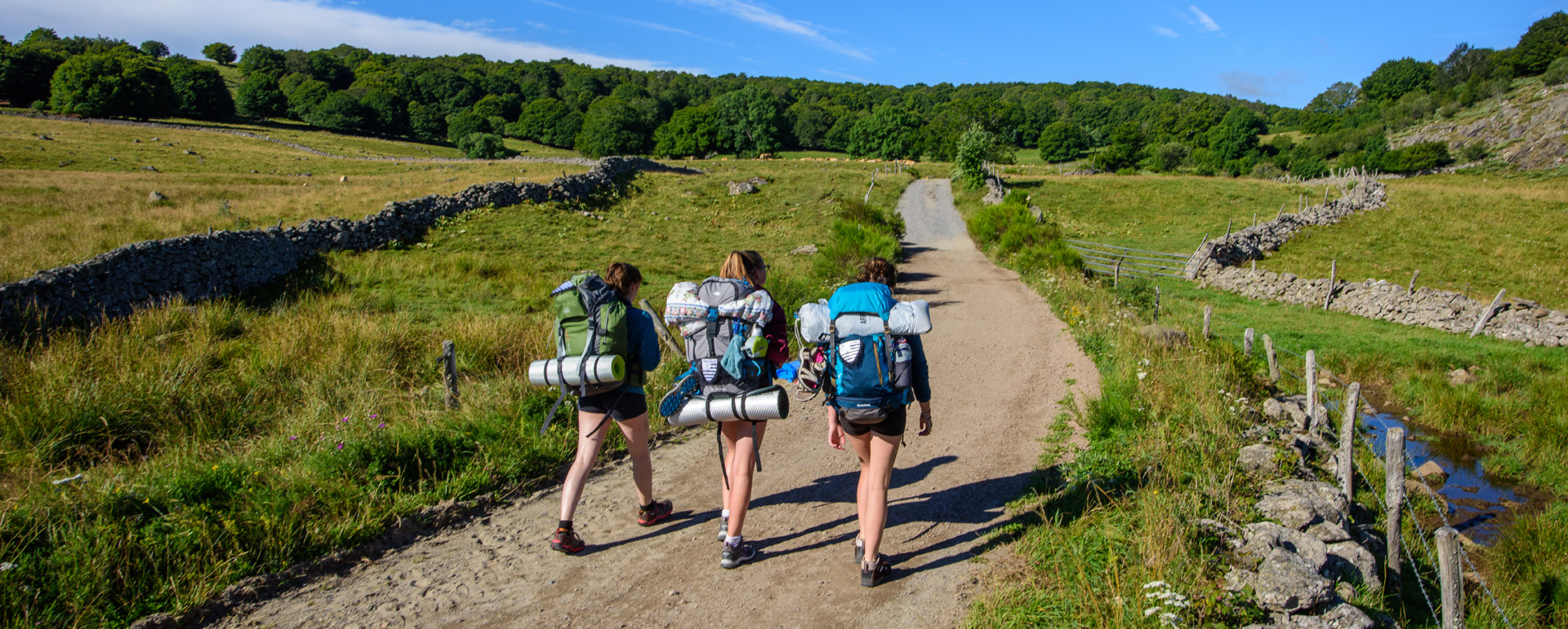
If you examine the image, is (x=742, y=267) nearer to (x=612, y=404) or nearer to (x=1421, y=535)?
(x=612, y=404)

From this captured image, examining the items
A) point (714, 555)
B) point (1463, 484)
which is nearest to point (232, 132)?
point (714, 555)

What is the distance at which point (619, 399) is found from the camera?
4.34m

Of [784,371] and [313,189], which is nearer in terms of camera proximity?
[784,371]

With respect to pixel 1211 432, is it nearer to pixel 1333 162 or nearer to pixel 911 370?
pixel 911 370

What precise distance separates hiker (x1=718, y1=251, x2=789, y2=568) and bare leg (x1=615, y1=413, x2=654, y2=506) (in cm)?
53

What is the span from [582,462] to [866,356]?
80.7 inches

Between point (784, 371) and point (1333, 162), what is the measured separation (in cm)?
8790

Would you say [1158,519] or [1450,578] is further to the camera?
[1158,519]

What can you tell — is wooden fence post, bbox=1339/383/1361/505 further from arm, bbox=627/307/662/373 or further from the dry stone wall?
the dry stone wall

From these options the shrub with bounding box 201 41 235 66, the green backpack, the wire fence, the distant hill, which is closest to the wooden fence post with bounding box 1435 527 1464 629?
the wire fence

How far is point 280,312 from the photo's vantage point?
1111 centimetres

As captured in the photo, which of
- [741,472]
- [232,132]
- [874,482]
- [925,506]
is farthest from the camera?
[232,132]

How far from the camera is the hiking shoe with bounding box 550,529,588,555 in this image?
4.57 m

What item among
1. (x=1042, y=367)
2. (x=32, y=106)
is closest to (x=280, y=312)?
(x=1042, y=367)
